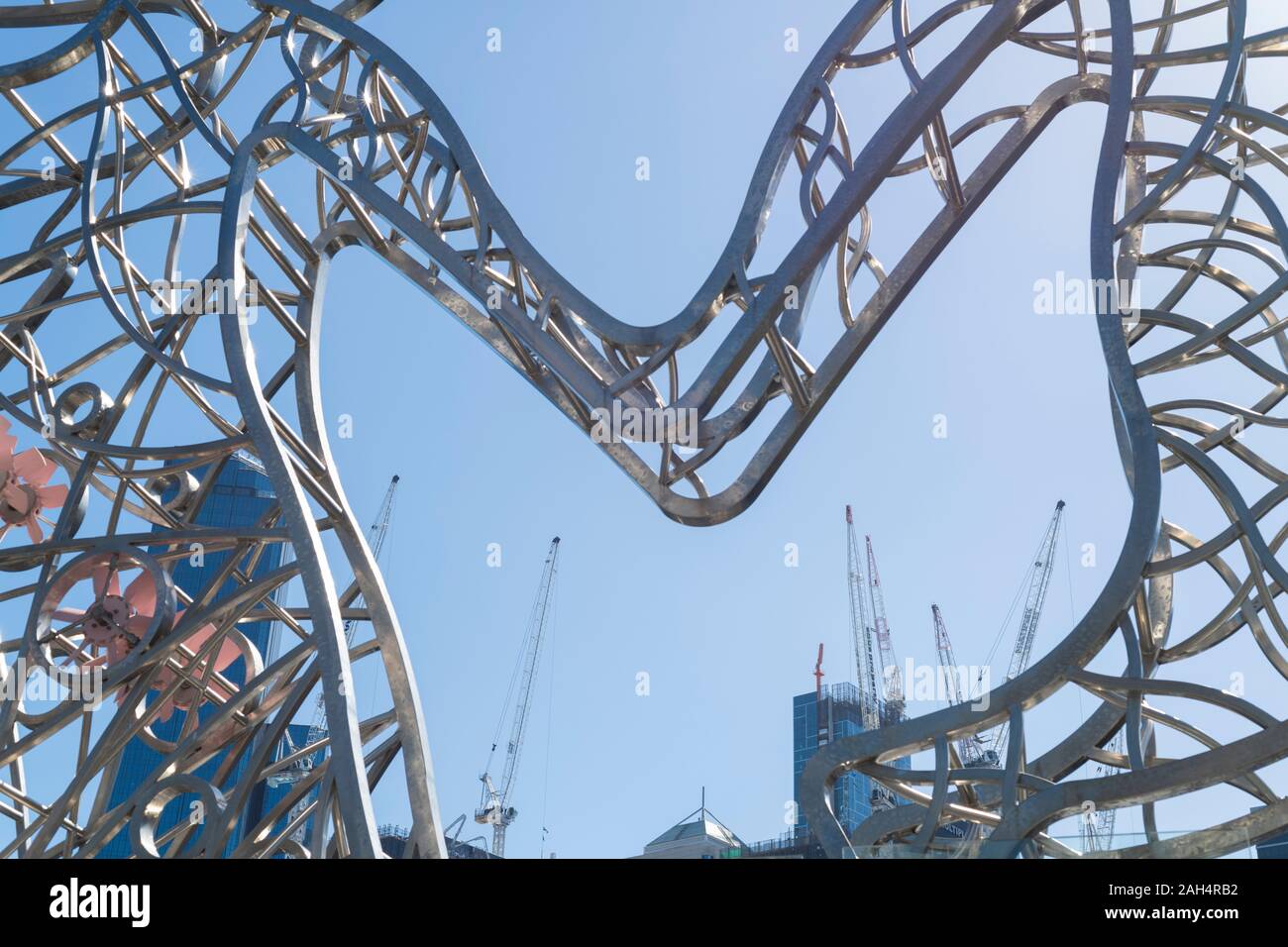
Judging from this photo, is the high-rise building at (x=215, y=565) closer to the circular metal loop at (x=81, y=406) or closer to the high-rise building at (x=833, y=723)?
the high-rise building at (x=833, y=723)

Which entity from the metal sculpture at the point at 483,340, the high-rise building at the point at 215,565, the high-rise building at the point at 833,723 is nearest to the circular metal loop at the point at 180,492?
the metal sculpture at the point at 483,340

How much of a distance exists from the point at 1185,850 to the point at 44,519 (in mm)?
13627

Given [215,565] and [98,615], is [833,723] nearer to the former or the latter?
[215,565]

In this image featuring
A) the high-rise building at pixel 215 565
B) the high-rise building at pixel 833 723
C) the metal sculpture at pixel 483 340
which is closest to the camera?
the metal sculpture at pixel 483 340

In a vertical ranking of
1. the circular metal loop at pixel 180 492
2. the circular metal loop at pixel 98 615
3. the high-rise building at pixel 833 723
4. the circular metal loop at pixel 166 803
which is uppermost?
the circular metal loop at pixel 180 492

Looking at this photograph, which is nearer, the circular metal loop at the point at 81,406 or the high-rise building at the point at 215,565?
the circular metal loop at the point at 81,406

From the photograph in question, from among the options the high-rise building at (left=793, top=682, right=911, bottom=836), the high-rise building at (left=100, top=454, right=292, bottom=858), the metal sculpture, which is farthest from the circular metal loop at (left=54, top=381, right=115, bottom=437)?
the high-rise building at (left=793, top=682, right=911, bottom=836)

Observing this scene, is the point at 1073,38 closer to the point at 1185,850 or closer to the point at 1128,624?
the point at 1128,624

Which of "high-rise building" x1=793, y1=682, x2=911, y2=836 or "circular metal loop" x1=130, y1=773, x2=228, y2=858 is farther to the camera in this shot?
"high-rise building" x1=793, y1=682, x2=911, y2=836

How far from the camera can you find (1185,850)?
7.74 m

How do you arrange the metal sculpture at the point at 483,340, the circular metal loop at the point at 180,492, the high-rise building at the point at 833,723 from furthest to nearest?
the high-rise building at the point at 833,723, the circular metal loop at the point at 180,492, the metal sculpture at the point at 483,340

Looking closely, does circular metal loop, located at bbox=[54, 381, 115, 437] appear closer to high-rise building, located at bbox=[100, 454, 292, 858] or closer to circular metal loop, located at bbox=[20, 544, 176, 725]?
circular metal loop, located at bbox=[20, 544, 176, 725]

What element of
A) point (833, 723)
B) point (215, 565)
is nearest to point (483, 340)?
point (215, 565)
